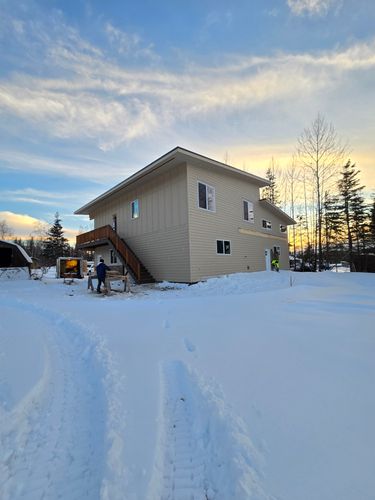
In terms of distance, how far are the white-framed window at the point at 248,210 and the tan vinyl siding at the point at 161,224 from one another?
609 centimetres

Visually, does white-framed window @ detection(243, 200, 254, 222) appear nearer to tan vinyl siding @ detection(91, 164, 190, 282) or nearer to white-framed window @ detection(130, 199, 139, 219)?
tan vinyl siding @ detection(91, 164, 190, 282)

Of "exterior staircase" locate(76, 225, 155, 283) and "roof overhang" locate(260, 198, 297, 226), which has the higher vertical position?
"roof overhang" locate(260, 198, 297, 226)

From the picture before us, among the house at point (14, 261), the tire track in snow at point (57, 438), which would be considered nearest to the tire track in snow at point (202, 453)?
the tire track in snow at point (57, 438)

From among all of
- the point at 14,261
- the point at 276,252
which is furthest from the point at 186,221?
the point at 14,261

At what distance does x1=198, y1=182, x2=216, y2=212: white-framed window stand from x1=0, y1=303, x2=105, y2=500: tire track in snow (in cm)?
1170

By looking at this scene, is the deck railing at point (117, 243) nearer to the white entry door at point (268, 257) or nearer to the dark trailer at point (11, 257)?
the dark trailer at point (11, 257)

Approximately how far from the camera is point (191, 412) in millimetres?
2357

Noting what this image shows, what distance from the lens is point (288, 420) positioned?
7.12ft

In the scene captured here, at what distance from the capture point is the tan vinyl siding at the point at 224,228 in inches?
524

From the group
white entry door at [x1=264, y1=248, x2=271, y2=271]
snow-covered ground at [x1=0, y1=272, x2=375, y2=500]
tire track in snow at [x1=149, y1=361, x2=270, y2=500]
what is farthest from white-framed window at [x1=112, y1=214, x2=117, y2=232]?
tire track in snow at [x1=149, y1=361, x2=270, y2=500]

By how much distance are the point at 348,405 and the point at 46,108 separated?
46.4 ft

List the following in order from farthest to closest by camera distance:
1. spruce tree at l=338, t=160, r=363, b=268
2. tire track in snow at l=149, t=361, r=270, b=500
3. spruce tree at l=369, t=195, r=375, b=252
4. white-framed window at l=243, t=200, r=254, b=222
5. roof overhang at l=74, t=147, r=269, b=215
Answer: spruce tree at l=338, t=160, r=363, b=268, spruce tree at l=369, t=195, r=375, b=252, white-framed window at l=243, t=200, r=254, b=222, roof overhang at l=74, t=147, r=269, b=215, tire track in snow at l=149, t=361, r=270, b=500

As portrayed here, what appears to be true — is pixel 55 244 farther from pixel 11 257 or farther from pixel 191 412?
pixel 191 412

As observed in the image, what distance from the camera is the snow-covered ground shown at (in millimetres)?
1607
